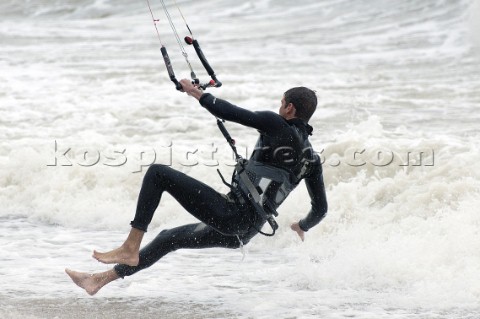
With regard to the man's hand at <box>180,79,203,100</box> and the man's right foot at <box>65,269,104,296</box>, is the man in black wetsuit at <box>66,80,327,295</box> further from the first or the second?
the man's right foot at <box>65,269,104,296</box>

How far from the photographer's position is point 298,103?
5547mm

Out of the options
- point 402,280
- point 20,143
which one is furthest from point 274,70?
point 402,280

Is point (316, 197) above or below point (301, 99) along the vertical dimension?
below

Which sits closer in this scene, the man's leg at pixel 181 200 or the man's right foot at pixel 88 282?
the man's leg at pixel 181 200

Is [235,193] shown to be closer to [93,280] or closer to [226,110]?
[226,110]

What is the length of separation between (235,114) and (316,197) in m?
1.01

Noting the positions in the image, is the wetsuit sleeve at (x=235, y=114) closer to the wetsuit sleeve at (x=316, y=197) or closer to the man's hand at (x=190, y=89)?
the man's hand at (x=190, y=89)

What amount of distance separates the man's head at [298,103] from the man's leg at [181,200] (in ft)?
2.23

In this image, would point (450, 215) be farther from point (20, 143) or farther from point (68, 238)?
point (20, 143)

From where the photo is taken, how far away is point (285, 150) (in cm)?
556

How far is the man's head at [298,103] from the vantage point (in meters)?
5.54

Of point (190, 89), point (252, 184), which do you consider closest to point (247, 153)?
point (252, 184)

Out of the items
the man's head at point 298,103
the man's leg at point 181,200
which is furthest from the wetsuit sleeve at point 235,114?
the man's leg at point 181,200

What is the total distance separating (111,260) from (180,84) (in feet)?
3.77
